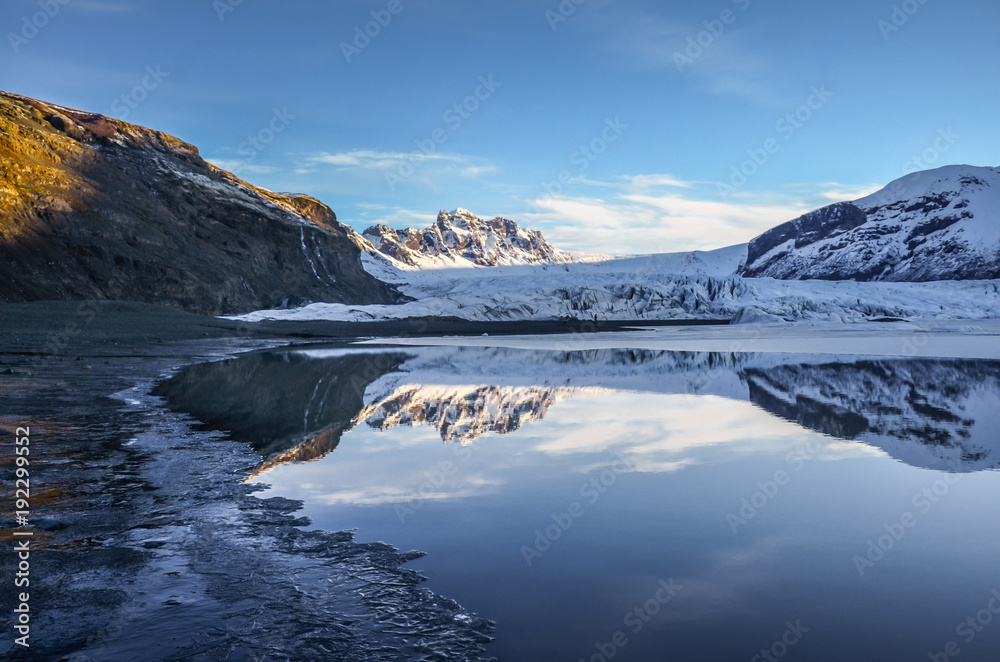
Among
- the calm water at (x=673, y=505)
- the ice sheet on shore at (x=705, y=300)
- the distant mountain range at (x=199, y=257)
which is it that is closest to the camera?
the calm water at (x=673, y=505)

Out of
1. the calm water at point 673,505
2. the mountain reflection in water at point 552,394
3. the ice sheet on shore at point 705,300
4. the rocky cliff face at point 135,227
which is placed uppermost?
the rocky cliff face at point 135,227

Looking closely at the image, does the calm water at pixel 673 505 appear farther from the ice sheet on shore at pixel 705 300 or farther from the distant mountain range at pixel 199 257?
the ice sheet on shore at pixel 705 300

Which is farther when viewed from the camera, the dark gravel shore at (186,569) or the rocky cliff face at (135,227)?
the rocky cliff face at (135,227)

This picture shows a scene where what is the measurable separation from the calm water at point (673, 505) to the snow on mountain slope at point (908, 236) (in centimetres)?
11808

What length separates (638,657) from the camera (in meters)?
2.83

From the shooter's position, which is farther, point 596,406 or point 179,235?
point 179,235

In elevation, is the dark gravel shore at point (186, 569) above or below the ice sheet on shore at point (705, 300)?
below

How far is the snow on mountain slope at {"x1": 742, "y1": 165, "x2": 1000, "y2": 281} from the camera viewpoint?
11188 centimetres

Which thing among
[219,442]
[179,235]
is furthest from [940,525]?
[179,235]

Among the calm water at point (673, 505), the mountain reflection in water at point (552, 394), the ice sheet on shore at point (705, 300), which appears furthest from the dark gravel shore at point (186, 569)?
the ice sheet on shore at point (705, 300)

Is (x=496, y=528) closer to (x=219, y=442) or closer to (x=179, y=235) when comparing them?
(x=219, y=442)

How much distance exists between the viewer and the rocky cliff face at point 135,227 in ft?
134

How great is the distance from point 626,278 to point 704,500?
59.9 metres

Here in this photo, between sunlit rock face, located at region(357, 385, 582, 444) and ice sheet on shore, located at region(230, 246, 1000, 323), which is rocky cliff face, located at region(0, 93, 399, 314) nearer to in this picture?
ice sheet on shore, located at region(230, 246, 1000, 323)
